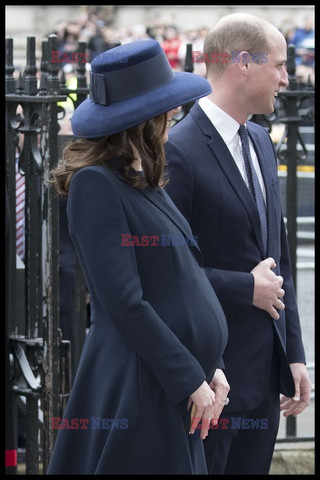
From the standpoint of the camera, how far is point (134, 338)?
3.12 metres

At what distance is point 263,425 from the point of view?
3.91 m

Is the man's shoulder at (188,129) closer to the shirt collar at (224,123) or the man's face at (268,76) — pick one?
the shirt collar at (224,123)

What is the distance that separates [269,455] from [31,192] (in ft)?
4.80

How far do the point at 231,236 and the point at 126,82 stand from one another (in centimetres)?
76

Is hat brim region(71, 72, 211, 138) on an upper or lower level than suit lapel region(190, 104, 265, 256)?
upper

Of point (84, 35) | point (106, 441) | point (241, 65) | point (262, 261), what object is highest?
point (241, 65)

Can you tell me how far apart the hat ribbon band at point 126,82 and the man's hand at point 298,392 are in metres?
1.20

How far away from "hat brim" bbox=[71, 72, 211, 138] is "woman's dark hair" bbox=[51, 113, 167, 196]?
4 cm

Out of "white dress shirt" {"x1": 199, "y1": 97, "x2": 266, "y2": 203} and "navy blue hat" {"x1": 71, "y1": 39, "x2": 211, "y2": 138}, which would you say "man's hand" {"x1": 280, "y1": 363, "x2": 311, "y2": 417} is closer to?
"white dress shirt" {"x1": 199, "y1": 97, "x2": 266, "y2": 203}

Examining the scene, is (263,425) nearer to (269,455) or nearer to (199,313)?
(269,455)

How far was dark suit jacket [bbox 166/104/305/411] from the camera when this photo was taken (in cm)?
380

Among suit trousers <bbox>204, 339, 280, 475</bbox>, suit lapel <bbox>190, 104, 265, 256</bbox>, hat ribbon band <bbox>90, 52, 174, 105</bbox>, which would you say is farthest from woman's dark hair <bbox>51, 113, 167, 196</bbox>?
suit trousers <bbox>204, 339, 280, 475</bbox>

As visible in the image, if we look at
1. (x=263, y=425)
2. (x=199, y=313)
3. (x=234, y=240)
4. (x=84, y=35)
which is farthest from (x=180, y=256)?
(x=84, y=35)

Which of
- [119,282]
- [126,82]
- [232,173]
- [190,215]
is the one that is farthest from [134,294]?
[232,173]
